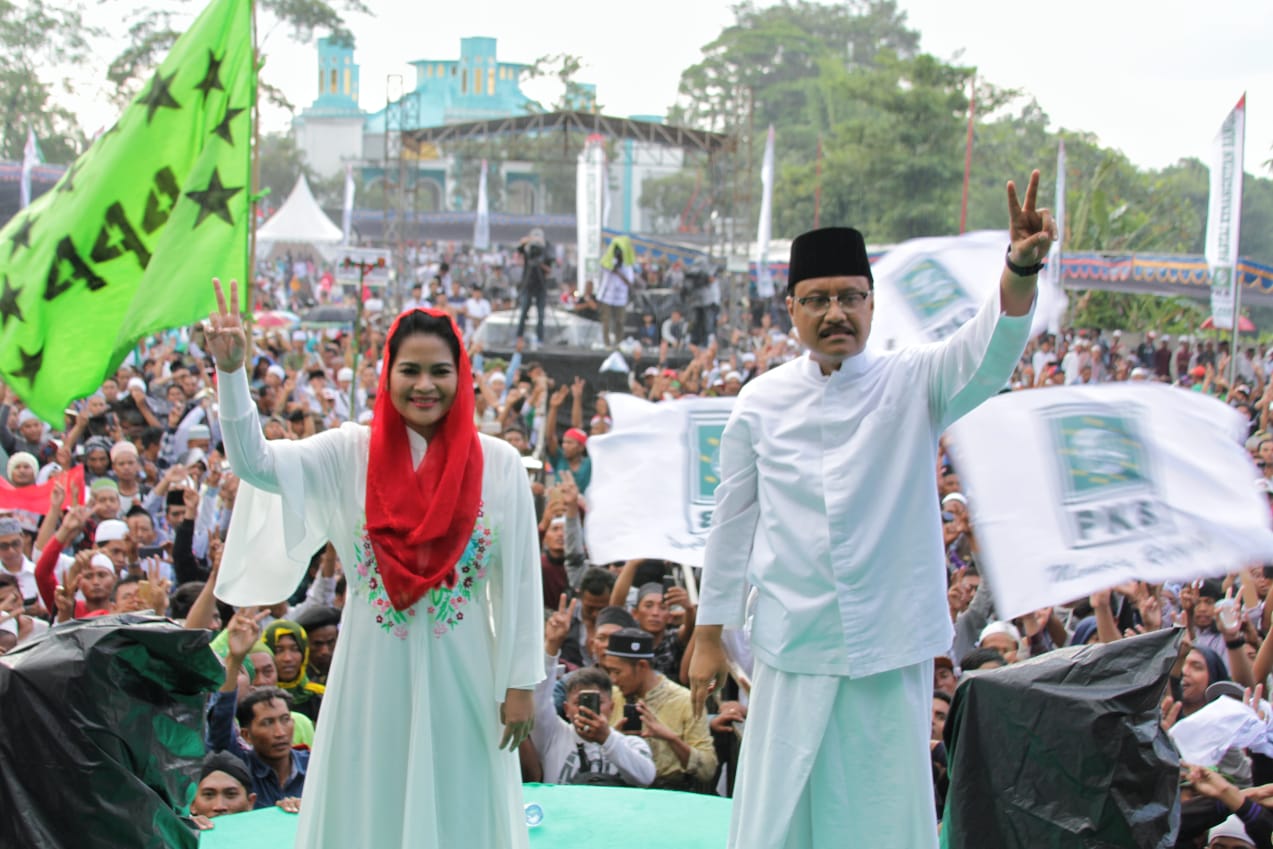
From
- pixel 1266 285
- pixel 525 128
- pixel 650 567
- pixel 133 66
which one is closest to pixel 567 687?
pixel 650 567

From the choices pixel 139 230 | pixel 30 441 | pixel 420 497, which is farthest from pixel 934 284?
pixel 30 441

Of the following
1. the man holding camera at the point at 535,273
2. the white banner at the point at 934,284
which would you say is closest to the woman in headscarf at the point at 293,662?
the white banner at the point at 934,284

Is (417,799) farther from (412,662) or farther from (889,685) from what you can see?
(889,685)

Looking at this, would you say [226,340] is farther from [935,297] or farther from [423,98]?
[423,98]

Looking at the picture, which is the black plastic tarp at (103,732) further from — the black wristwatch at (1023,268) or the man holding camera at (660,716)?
the black wristwatch at (1023,268)

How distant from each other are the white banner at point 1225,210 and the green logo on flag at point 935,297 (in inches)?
449

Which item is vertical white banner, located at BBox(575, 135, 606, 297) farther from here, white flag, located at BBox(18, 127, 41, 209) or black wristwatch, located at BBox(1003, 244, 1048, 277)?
black wristwatch, located at BBox(1003, 244, 1048, 277)

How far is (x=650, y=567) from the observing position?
7086 mm

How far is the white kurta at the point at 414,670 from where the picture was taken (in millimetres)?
3488

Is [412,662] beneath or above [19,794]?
above

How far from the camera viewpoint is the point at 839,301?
11.0 ft

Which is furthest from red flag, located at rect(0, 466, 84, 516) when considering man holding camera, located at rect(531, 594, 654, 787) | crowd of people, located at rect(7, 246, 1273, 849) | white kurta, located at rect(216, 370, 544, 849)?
white kurta, located at rect(216, 370, 544, 849)

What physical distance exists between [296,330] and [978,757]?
20654 millimetres

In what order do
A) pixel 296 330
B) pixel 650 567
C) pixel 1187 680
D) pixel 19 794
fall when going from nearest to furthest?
pixel 19 794
pixel 1187 680
pixel 650 567
pixel 296 330
